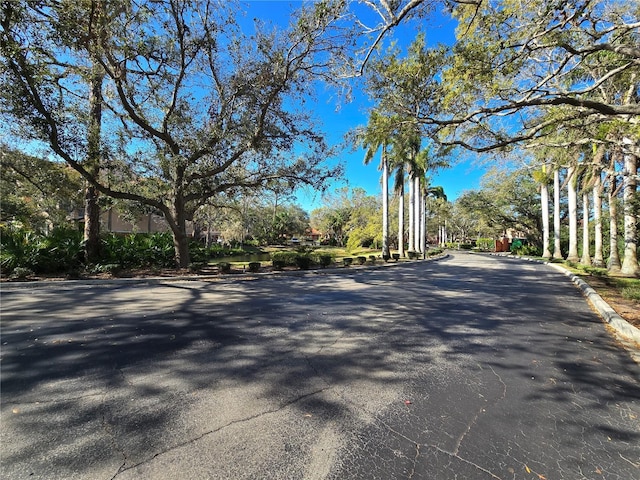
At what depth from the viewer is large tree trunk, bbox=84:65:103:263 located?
36.7ft

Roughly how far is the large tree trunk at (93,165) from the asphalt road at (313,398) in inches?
290

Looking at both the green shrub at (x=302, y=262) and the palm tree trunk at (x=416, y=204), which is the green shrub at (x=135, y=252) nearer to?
the green shrub at (x=302, y=262)

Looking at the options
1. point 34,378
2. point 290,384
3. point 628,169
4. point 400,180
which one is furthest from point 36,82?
point 400,180

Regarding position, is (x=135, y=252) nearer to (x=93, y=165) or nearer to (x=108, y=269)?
(x=108, y=269)

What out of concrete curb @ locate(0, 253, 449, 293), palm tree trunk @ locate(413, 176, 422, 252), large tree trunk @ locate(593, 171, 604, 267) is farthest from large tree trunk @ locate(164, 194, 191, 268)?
large tree trunk @ locate(593, 171, 604, 267)

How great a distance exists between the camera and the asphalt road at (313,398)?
7.09 feet

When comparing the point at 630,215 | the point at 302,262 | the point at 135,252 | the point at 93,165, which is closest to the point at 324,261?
the point at 302,262

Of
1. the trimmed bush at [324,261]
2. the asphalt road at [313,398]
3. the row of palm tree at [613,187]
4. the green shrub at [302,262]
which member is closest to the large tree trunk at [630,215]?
the row of palm tree at [613,187]

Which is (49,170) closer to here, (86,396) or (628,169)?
(86,396)

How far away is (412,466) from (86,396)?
300cm

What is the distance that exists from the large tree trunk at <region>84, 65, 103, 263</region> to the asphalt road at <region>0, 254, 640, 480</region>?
7.37 metres

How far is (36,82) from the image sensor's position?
8.61 metres

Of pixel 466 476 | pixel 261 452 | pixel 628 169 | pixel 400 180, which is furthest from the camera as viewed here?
pixel 400 180

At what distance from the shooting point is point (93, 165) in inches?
464
